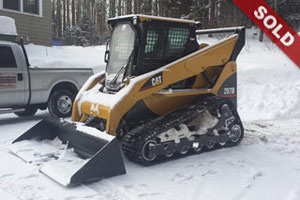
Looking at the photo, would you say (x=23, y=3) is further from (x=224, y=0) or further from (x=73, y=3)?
(x=73, y=3)

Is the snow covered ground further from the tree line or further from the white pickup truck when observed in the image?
the tree line

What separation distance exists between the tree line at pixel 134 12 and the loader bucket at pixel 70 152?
1977cm

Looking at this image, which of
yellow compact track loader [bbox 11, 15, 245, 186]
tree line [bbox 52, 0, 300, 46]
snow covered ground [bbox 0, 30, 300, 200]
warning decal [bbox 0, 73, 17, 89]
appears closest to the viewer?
snow covered ground [bbox 0, 30, 300, 200]

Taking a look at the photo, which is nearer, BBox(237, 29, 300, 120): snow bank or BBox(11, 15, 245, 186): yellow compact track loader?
BBox(11, 15, 245, 186): yellow compact track loader

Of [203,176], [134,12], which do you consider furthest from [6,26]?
[134,12]

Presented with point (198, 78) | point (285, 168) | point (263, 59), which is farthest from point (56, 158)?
point (263, 59)

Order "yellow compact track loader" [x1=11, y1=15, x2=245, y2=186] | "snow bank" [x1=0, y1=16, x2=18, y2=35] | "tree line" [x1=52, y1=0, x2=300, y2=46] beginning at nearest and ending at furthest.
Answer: "yellow compact track loader" [x1=11, y1=15, x2=245, y2=186] < "snow bank" [x1=0, y1=16, x2=18, y2=35] < "tree line" [x1=52, y1=0, x2=300, y2=46]

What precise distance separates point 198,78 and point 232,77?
72 cm

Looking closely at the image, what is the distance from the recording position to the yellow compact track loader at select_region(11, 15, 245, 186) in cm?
512

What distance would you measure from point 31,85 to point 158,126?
456 centimetres

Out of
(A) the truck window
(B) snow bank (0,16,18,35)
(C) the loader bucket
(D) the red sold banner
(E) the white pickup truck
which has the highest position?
(D) the red sold banner

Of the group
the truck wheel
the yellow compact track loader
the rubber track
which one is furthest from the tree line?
the rubber track

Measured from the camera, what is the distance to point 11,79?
8.16 meters

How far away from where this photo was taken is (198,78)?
6.36m
